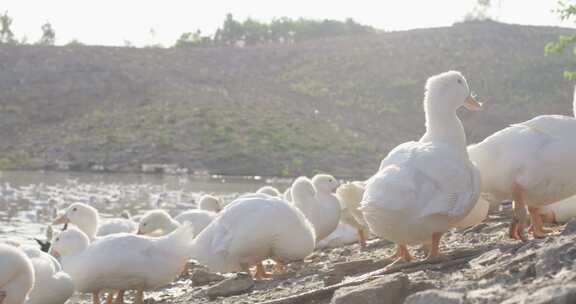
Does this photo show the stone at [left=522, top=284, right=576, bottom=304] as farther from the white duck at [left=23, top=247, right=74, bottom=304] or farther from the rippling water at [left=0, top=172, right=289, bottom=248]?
the rippling water at [left=0, top=172, right=289, bottom=248]

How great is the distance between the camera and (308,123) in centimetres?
4156

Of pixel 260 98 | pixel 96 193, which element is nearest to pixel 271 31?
pixel 260 98

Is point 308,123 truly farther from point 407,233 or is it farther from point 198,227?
point 407,233

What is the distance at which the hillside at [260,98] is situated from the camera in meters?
36.3

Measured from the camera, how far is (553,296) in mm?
3748

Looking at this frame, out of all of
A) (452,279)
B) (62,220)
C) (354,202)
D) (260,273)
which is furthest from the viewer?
(62,220)

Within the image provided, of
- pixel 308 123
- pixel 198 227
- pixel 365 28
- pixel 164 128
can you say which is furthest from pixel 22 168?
pixel 365 28

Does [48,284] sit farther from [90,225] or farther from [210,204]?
[210,204]

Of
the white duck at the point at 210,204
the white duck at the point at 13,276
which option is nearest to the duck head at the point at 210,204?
the white duck at the point at 210,204

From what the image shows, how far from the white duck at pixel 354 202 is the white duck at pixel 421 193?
3925 millimetres

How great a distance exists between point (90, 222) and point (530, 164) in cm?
724

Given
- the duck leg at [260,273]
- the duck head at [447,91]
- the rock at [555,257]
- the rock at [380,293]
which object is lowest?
the duck leg at [260,273]

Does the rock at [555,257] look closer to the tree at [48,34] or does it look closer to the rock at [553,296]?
the rock at [553,296]

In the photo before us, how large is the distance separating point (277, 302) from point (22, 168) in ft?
98.8
